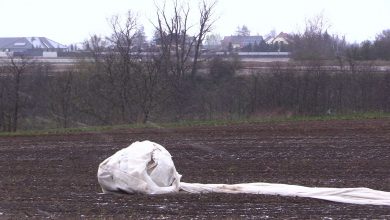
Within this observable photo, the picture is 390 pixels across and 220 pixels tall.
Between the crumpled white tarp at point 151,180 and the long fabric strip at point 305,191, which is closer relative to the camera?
the long fabric strip at point 305,191

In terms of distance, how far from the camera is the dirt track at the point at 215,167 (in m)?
10.4

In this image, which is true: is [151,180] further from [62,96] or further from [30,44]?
[30,44]

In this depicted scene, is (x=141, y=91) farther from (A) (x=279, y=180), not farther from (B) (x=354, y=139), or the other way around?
(A) (x=279, y=180)

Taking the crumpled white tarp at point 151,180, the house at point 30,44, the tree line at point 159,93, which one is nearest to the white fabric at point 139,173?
the crumpled white tarp at point 151,180

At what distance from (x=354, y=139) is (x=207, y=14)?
34.1 meters

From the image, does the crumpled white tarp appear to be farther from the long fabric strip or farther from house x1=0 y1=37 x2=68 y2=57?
house x1=0 y1=37 x2=68 y2=57

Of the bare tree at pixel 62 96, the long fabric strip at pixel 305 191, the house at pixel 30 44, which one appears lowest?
the bare tree at pixel 62 96

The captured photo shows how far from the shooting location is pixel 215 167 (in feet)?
54.5

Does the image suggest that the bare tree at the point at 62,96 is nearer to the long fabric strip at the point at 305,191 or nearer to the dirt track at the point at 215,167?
the dirt track at the point at 215,167

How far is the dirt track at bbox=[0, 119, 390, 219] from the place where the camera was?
10.4 meters

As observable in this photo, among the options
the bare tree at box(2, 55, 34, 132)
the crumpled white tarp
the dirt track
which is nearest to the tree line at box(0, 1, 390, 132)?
the bare tree at box(2, 55, 34, 132)

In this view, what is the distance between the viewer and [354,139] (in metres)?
22.2

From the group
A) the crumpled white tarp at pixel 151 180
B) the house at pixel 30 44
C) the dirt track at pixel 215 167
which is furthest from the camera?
the house at pixel 30 44

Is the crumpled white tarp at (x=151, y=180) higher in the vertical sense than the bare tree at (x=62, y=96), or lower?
higher
